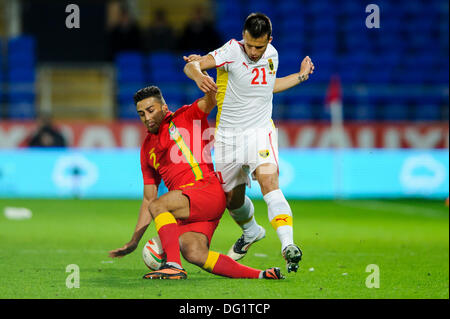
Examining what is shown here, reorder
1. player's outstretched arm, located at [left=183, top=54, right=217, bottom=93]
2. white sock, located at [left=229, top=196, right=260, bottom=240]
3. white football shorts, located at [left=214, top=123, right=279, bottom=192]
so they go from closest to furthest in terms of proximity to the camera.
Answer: player's outstretched arm, located at [left=183, top=54, right=217, bottom=93] < white football shorts, located at [left=214, top=123, right=279, bottom=192] < white sock, located at [left=229, top=196, right=260, bottom=240]

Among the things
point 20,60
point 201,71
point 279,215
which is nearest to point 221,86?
point 201,71

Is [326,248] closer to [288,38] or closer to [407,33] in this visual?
[288,38]

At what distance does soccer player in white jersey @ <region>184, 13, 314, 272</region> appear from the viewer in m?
5.93

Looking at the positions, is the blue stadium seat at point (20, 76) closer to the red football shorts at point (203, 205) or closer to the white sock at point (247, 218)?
the white sock at point (247, 218)

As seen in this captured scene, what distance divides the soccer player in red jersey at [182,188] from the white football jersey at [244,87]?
0.38 meters

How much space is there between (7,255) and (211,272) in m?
2.36

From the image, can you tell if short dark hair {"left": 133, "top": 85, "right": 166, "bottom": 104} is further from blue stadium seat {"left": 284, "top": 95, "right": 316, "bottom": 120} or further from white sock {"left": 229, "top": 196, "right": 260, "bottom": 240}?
blue stadium seat {"left": 284, "top": 95, "right": 316, "bottom": 120}

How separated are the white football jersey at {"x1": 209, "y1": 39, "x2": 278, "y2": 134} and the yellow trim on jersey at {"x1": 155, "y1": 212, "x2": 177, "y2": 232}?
105 centimetres

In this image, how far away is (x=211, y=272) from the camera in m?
5.78

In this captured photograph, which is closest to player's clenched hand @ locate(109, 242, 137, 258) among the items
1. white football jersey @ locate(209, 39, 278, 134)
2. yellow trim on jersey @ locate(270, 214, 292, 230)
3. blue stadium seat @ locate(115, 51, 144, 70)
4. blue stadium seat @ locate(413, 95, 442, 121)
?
yellow trim on jersey @ locate(270, 214, 292, 230)

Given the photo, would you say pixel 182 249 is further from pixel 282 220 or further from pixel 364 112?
pixel 364 112

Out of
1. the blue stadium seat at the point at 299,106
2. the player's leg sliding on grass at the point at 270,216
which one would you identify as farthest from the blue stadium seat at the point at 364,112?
the player's leg sliding on grass at the point at 270,216

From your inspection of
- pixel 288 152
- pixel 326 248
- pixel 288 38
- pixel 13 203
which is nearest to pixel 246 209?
pixel 326 248

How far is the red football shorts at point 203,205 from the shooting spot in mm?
5805
